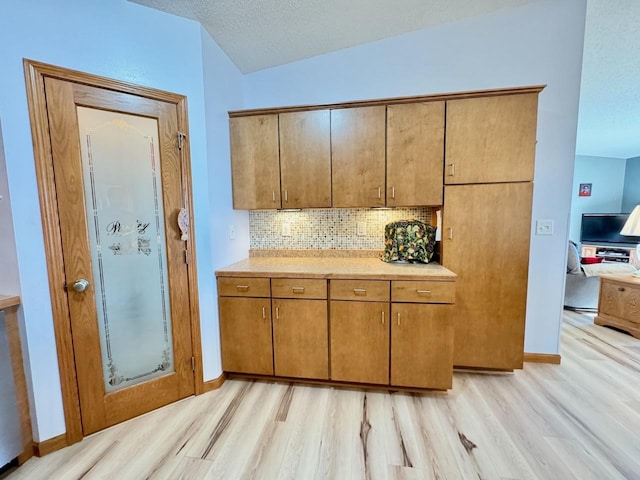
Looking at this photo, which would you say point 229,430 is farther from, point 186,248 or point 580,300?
point 580,300

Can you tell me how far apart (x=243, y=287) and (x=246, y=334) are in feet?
1.25

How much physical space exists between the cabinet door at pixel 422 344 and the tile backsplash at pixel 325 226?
77 cm

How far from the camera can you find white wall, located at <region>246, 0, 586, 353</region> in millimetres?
2088

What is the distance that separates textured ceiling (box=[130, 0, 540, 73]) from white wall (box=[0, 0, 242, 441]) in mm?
168

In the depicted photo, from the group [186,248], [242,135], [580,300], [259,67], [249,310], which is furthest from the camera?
[580,300]

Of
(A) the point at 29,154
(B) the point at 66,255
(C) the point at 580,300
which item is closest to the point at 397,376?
(B) the point at 66,255

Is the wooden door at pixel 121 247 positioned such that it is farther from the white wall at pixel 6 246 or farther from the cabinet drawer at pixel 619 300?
the cabinet drawer at pixel 619 300

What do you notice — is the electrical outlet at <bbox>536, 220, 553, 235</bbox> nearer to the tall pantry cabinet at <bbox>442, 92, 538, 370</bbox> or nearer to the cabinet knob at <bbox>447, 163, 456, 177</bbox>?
the tall pantry cabinet at <bbox>442, 92, 538, 370</bbox>

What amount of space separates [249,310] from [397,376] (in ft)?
3.99

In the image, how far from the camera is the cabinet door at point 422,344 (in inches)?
72.6

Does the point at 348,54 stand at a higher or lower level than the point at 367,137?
higher

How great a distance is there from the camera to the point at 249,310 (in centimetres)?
204

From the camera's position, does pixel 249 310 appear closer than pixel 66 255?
No

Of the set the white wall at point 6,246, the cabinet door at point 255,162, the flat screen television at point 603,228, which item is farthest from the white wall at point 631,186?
the white wall at point 6,246
